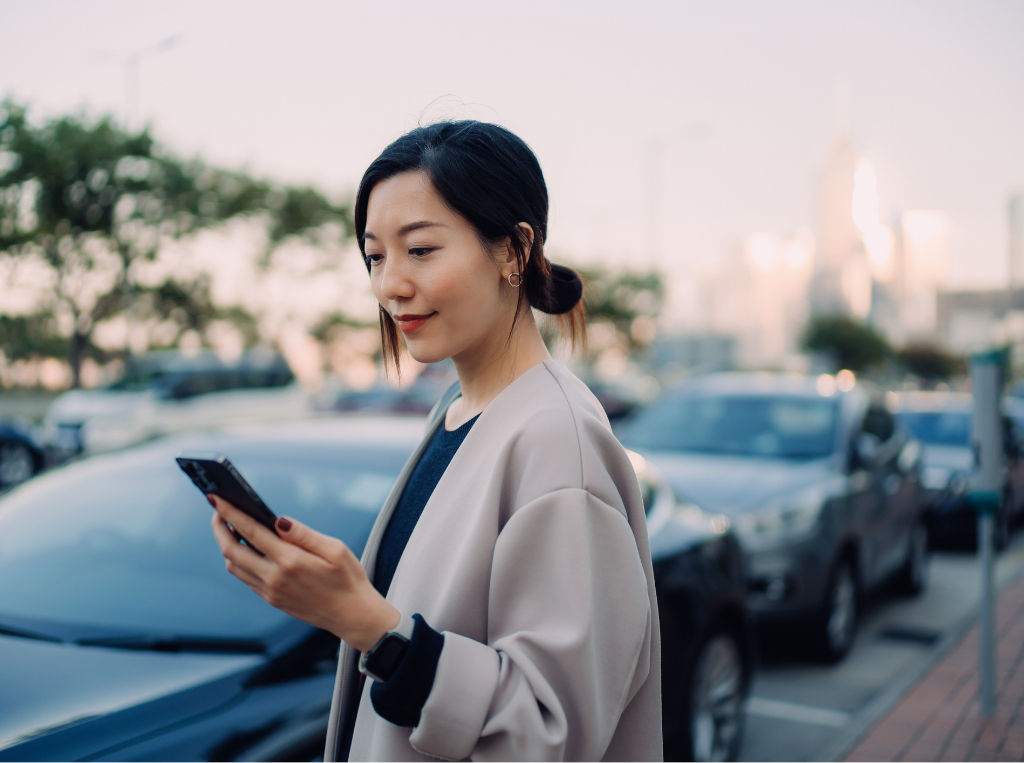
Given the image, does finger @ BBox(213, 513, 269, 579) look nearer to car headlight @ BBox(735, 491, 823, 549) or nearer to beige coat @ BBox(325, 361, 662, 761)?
beige coat @ BBox(325, 361, 662, 761)

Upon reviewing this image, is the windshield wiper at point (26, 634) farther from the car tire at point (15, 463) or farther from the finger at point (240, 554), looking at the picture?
the car tire at point (15, 463)

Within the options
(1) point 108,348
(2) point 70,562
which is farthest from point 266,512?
(1) point 108,348

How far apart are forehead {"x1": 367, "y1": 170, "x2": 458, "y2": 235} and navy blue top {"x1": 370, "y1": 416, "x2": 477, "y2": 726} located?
320 mm

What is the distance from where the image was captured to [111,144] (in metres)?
19.9

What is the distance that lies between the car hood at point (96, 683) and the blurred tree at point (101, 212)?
751 inches

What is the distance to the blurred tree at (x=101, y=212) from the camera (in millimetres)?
19266

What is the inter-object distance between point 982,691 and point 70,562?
12.2 ft

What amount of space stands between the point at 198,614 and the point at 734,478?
408cm

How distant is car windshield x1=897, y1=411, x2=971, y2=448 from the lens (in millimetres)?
10188

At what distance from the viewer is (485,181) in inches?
54.4

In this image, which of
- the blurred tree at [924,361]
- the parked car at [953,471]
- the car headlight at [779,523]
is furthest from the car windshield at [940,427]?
the blurred tree at [924,361]

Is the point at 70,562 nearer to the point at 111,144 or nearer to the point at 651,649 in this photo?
the point at 651,649

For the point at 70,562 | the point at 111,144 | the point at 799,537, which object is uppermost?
the point at 111,144

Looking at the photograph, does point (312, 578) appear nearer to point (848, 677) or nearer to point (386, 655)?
point (386, 655)
